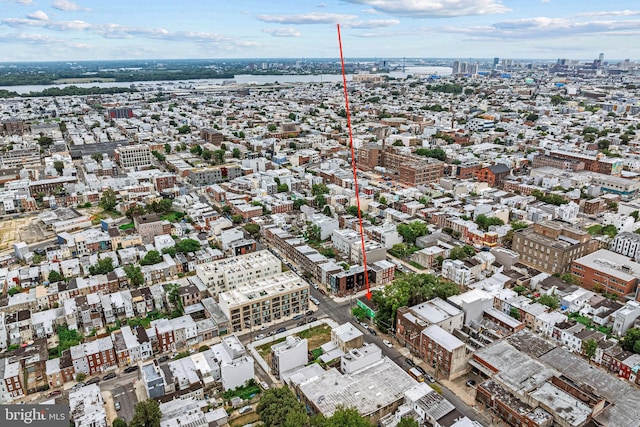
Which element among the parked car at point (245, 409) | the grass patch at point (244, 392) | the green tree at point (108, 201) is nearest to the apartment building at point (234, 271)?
the grass patch at point (244, 392)

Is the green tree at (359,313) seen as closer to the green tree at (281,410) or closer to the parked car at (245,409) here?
the green tree at (281,410)

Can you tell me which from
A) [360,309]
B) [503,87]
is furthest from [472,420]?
[503,87]

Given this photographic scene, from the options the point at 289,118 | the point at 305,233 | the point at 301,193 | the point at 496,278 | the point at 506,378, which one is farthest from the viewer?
the point at 289,118

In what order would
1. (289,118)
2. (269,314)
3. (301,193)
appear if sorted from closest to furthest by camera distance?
(269,314) < (301,193) < (289,118)

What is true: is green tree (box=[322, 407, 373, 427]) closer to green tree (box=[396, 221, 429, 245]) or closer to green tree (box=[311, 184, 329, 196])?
green tree (box=[396, 221, 429, 245])

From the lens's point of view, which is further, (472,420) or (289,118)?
(289,118)

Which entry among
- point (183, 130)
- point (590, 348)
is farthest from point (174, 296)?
point (183, 130)

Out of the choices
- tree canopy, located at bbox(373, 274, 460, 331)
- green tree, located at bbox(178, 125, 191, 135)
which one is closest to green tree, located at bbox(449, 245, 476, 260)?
tree canopy, located at bbox(373, 274, 460, 331)

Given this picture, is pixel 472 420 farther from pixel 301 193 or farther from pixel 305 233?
pixel 301 193
